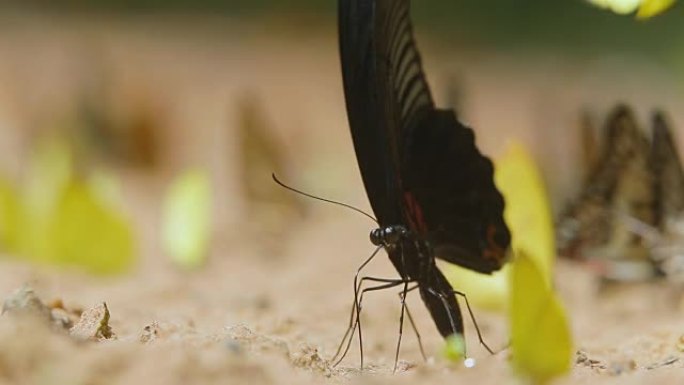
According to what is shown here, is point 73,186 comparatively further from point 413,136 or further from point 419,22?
point 419,22

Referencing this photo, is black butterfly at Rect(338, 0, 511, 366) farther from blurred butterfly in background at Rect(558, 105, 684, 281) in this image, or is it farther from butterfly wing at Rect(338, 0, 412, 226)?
blurred butterfly in background at Rect(558, 105, 684, 281)

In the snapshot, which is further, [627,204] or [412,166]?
[627,204]

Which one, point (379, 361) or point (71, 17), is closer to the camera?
point (379, 361)

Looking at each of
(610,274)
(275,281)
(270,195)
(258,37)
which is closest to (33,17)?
(258,37)

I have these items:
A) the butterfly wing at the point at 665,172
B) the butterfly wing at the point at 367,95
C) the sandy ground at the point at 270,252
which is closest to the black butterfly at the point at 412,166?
the butterfly wing at the point at 367,95

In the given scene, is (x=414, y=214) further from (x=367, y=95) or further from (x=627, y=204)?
(x=627, y=204)

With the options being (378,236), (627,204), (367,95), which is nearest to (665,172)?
(627,204)

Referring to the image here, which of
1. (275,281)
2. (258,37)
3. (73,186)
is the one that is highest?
(258,37)

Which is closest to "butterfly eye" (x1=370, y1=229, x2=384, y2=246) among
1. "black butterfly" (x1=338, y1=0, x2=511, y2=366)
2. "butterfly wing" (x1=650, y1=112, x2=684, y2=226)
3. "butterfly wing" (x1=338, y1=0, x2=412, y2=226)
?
"black butterfly" (x1=338, y1=0, x2=511, y2=366)
